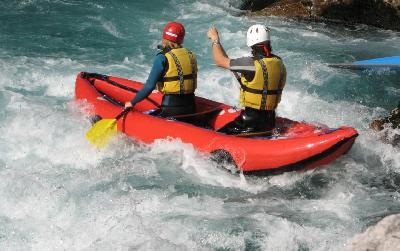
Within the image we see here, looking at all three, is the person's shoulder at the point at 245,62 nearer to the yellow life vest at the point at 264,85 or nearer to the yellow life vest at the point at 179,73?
the yellow life vest at the point at 264,85

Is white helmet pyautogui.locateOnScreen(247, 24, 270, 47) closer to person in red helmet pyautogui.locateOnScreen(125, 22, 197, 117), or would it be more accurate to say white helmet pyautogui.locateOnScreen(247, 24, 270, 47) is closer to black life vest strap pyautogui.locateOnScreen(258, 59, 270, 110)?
black life vest strap pyautogui.locateOnScreen(258, 59, 270, 110)

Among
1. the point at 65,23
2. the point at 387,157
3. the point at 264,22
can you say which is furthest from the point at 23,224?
the point at 264,22

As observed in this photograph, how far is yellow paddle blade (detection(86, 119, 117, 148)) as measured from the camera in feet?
19.3

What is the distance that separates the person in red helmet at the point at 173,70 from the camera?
5531mm

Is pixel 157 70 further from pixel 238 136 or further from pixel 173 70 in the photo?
pixel 238 136

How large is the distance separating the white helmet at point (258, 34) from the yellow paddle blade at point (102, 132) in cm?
183

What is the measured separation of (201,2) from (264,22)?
246cm

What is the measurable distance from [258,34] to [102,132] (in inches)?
81.9

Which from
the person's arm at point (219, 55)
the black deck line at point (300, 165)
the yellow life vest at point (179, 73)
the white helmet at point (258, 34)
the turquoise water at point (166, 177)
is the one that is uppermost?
the white helmet at point (258, 34)

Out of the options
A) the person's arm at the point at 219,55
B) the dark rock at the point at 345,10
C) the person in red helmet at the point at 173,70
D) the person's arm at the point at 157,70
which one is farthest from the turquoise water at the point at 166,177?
the dark rock at the point at 345,10

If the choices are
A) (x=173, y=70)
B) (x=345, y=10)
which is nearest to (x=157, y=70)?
(x=173, y=70)

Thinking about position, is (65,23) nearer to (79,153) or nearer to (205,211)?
(79,153)

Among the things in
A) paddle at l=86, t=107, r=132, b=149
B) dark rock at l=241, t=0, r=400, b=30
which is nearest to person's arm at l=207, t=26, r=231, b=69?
paddle at l=86, t=107, r=132, b=149

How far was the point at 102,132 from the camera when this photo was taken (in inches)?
232
